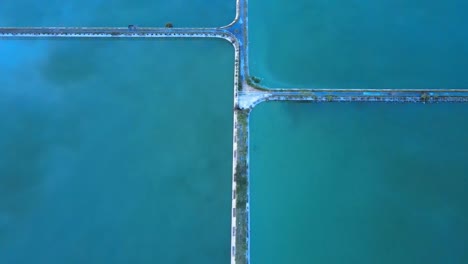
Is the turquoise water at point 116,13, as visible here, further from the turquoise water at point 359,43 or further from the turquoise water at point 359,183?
the turquoise water at point 359,183

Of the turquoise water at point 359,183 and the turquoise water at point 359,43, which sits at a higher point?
the turquoise water at point 359,43

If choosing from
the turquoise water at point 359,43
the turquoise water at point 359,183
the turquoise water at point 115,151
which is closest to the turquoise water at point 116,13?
the turquoise water at point 115,151

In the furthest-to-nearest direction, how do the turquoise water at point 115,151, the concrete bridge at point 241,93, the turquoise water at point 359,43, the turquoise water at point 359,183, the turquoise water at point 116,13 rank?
the turquoise water at point 116,13
the turquoise water at point 359,43
the concrete bridge at point 241,93
the turquoise water at point 115,151
the turquoise water at point 359,183

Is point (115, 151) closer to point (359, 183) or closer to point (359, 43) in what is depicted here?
point (359, 183)

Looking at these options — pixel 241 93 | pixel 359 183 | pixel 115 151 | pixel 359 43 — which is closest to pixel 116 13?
pixel 115 151

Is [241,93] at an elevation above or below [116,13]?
below

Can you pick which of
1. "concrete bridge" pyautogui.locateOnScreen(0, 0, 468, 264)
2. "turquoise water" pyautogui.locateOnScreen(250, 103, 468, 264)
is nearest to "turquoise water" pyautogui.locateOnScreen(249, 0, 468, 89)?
"concrete bridge" pyautogui.locateOnScreen(0, 0, 468, 264)

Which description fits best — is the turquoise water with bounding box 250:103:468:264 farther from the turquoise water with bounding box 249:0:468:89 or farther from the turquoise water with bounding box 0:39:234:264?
the turquoise water with bounding box 0:39:234:264
